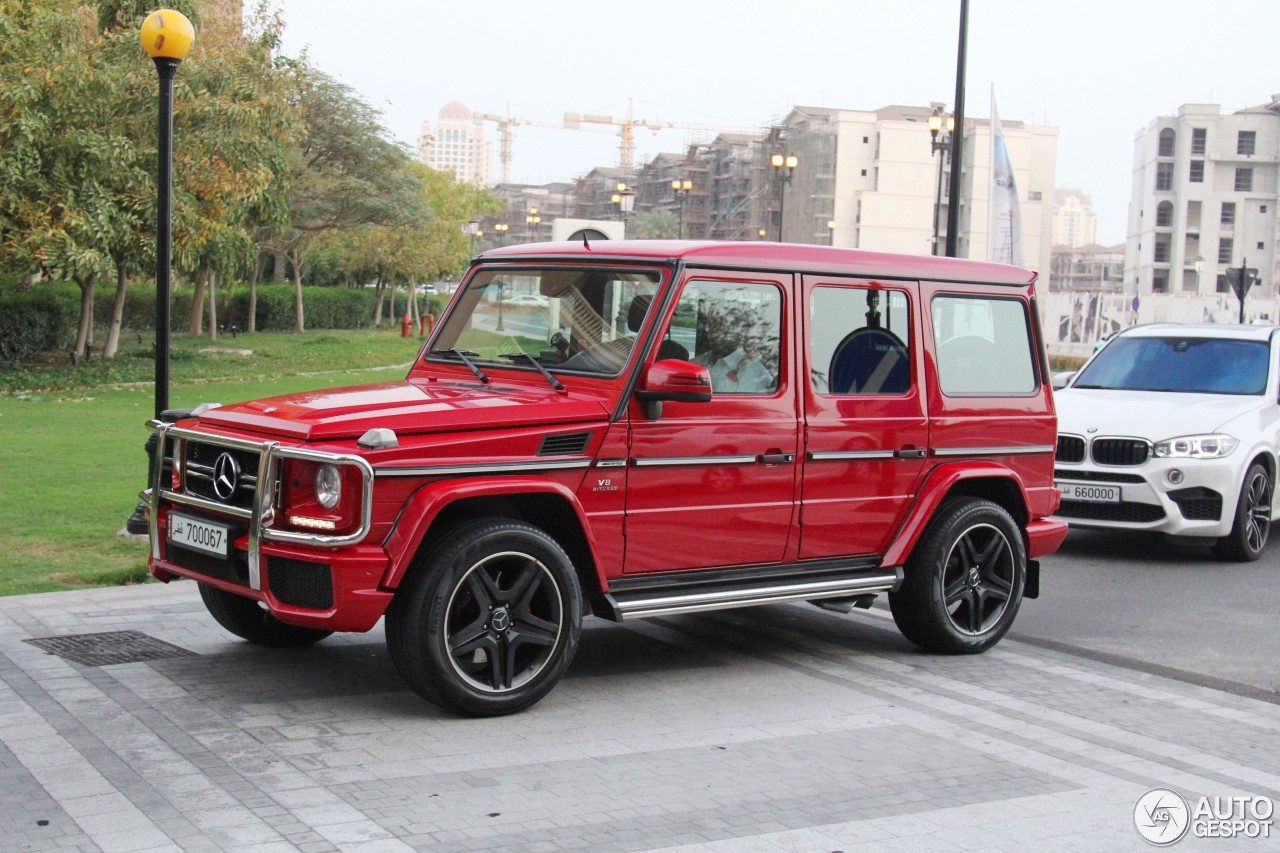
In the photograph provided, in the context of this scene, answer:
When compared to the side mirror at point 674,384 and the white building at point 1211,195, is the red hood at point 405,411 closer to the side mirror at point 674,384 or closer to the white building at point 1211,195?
the side mirror at point 674,384

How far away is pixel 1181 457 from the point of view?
1115cm

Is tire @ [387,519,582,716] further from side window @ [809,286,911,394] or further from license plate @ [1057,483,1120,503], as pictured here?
license plate @ [1057,483,1120,503]

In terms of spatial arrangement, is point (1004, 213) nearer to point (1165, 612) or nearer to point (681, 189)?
point (1165, 612)

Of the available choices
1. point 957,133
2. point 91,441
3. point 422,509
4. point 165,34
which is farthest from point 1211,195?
point 422,509

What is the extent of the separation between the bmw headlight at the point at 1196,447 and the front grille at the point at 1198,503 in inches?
10.5

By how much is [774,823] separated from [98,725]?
2.79 m

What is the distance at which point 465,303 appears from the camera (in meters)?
7.59

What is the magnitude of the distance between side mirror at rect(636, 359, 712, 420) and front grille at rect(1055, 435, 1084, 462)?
5769 millimetres

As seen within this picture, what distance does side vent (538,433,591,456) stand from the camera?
246 inches

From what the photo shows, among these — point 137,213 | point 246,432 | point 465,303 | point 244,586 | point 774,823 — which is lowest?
point 774,823

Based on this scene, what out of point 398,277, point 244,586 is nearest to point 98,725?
point 244,586

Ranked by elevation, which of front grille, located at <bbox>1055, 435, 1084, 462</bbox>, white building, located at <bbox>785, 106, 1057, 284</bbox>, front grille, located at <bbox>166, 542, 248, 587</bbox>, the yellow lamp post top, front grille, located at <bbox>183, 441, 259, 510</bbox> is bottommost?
front grille, located at <bbox>166, 542, 248, 587</bbox>

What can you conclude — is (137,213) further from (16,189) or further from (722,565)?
(722,565)

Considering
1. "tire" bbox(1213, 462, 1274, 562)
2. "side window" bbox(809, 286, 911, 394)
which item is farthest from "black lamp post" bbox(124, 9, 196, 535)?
"tire" bbox(1213, 462, 1274, 562)
